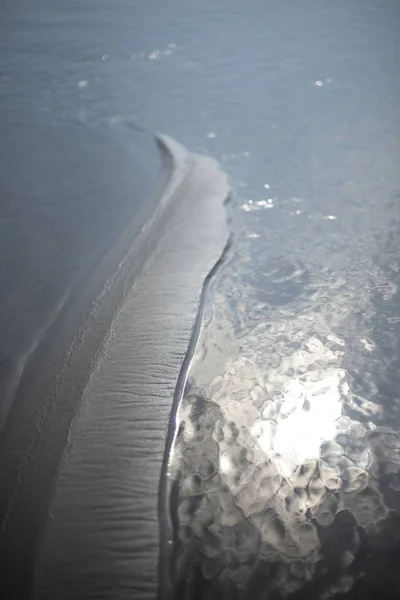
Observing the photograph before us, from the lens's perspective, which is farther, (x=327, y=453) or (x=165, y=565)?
(x=327, y=453)

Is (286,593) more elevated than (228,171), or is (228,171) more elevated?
(228,171)

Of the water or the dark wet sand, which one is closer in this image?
the dark wet sand

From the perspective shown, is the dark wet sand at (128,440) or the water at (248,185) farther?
the water at (248,185)

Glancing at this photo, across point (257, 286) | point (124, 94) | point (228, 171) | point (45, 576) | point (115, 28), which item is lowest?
point (45, 576)

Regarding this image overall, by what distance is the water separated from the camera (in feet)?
3.51

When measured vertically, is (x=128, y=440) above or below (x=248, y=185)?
below

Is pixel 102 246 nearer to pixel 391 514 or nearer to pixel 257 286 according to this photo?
pixel 257 286

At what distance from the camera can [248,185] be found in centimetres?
174

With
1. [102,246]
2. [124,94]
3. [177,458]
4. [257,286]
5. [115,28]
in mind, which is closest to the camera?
[177,458]

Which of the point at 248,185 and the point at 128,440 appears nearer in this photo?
the point at 128,440

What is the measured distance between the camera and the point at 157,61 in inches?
99.8

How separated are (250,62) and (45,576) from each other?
2.41m

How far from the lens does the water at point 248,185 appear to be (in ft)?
3.51

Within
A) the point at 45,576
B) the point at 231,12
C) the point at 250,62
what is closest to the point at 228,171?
the point at 250,62
